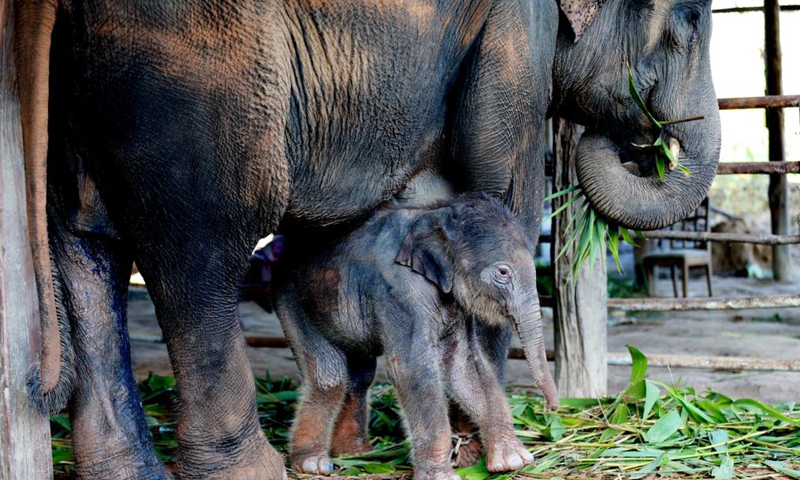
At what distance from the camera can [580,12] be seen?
149 inches

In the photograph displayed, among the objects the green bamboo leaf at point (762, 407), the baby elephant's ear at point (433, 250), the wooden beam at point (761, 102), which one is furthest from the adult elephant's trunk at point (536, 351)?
the wooden beam at point (761, 102)

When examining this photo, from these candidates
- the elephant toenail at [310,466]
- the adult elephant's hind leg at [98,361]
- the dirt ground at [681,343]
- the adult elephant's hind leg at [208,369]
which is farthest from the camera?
the dirt ground at [681,343]

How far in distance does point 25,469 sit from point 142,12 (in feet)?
4.09

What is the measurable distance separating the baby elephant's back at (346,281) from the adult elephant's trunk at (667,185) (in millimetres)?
876

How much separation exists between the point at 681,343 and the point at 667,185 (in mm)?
2871

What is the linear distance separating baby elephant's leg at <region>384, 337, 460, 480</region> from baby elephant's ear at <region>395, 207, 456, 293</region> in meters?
0.23

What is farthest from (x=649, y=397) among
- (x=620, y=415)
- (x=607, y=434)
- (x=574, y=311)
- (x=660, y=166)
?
(x=574, y=311)

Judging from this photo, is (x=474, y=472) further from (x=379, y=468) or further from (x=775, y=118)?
(x=775, y=118)

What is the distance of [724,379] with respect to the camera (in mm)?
5297

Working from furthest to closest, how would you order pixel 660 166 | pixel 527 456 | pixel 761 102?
pixel 761 102
pixel 660 166
pixel 527 456

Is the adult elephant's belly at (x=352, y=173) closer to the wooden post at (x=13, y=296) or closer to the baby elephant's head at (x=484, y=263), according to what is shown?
the baby elephant's head at (x=484, y=263)

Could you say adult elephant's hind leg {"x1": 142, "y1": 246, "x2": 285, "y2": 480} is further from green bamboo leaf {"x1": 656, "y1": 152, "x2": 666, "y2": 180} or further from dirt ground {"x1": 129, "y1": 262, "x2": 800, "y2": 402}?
dirt ground {"x1": 129, "y1": 262, "x2": 800, "y2": 402}

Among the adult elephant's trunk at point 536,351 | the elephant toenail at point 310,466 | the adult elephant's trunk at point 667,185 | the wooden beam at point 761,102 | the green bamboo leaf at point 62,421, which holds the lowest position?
the elephant toenail at point 310,466

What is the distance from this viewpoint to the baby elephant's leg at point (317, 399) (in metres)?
3.46
